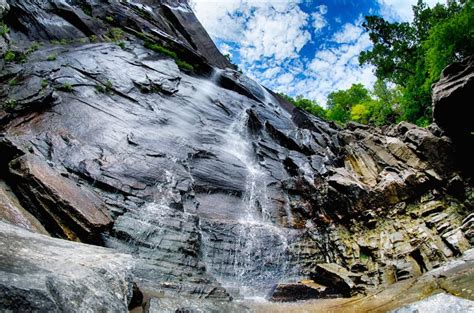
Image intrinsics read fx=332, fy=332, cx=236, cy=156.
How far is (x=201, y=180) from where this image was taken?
19.2m

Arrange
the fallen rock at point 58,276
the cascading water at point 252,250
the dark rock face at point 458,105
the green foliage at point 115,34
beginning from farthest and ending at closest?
the green foliage at point 115,34
the dark rock face at point 458,105
the cascading water at point 252,250
the fallen rock at point 58,276

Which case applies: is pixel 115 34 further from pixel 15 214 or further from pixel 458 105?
pixel 458 105

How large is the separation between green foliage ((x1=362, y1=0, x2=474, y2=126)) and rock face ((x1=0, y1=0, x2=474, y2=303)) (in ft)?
33.8

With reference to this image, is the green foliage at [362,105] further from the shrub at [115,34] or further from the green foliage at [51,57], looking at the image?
the green foliage at [51,57]

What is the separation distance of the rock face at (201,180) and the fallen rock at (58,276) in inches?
Answer: 173

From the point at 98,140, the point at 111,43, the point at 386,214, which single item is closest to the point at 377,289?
the point at 386,214

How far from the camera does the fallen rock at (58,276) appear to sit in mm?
4051

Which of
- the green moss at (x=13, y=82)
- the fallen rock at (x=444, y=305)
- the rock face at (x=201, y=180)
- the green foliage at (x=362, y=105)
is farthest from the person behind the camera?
the green foliage at (x=362, y=105)

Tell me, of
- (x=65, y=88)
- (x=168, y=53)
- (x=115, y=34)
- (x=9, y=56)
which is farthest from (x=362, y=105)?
(x=9, y=56)

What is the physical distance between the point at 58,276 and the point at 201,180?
1432cm

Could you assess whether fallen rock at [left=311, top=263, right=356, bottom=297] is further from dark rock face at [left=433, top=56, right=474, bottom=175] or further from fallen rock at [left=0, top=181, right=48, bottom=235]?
fallen rock at [left=0, top=181, right=48, bottom=235]

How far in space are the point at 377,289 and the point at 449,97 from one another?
10024 mm

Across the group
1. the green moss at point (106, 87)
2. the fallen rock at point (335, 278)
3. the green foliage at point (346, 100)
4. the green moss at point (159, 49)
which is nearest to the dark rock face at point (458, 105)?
the fallen rock at point (335, 278)

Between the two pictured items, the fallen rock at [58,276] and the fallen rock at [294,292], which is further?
the fallen rock at [294,292]
